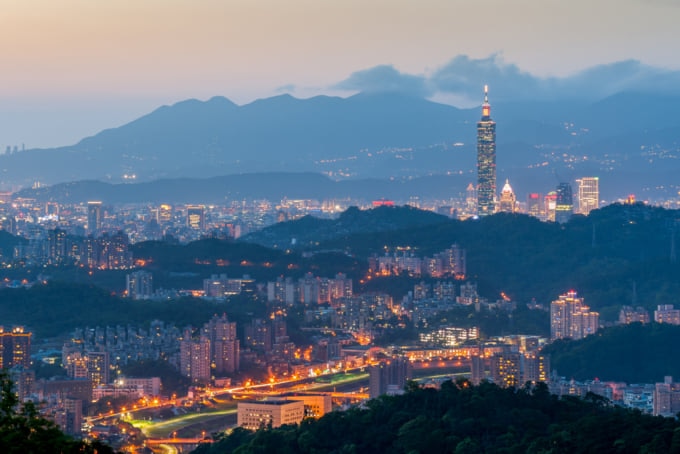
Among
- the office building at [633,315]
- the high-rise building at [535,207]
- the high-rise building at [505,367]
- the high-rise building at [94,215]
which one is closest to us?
the high-rise building at [505,367]

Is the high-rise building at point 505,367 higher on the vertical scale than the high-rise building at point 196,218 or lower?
lower

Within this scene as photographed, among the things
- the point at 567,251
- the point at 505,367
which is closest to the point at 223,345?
the point at 505,367

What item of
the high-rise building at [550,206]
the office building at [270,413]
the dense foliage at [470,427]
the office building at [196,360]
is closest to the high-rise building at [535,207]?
the high-rise building at [550,206]

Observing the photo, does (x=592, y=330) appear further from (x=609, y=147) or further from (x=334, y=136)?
(x=334, y=136)

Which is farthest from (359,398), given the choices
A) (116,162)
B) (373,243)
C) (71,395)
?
(116,162)

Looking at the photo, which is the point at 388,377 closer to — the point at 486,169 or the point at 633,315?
the point at 633,315

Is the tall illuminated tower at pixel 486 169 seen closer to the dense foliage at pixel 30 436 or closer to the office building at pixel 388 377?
the office building at pixel 388 377

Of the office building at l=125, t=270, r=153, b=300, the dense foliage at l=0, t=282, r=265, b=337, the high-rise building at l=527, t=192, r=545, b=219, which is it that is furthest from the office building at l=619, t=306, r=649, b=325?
the high-rise building at l=527, t=192, r=545, b=219
